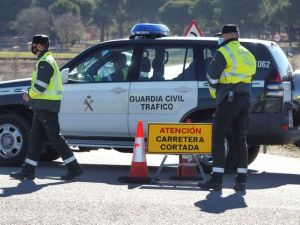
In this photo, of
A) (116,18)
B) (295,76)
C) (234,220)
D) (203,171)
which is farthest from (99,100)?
(116,18)

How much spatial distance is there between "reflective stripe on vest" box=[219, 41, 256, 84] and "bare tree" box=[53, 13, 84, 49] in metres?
61.1

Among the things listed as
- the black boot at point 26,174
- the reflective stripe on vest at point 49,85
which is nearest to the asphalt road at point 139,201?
the black boot at point 26,174

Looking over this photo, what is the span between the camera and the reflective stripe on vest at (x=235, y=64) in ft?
30.9

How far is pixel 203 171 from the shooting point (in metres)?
10.7

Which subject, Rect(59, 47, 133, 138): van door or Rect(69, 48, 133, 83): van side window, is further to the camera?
Rect(69, 48, 133, 83): van side window

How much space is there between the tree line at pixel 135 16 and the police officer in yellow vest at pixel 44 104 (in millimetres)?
65590

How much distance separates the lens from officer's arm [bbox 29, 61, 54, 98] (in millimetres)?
10094

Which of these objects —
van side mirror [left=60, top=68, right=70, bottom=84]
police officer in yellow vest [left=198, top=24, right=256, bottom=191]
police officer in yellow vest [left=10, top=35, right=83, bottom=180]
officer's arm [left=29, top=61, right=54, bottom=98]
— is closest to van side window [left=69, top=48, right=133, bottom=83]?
van side mirror [left=60, top=68, right=70, bottom=84]

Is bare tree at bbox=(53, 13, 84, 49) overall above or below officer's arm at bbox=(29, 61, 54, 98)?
below

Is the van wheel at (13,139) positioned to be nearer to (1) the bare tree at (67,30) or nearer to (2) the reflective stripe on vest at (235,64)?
(2) the reflective stripe on vest at (235,64)

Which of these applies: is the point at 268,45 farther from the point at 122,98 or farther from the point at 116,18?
the point at 116,18

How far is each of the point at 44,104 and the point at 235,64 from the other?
233 centimetres

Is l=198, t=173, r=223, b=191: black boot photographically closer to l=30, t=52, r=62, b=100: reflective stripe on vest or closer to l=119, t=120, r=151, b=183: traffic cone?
l=119, t=120, r=151, b=183: traffic cone

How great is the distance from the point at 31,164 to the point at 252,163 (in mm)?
3888
